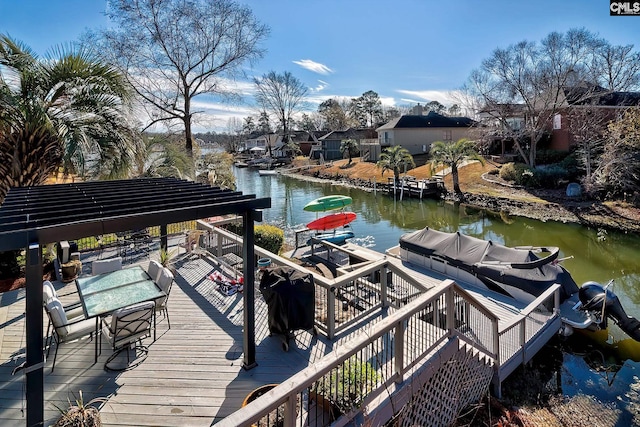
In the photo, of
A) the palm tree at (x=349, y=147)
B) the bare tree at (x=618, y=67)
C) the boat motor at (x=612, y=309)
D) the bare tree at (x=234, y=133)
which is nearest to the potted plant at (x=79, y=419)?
the boat motor at (x=612, y=309)

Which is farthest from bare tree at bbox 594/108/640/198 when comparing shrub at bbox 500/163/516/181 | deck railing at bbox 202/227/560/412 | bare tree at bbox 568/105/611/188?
deck railing at bbox 202/227/560/412

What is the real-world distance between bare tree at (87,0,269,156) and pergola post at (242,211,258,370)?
13.5m

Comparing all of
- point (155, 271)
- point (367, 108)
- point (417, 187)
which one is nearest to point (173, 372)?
point (155, 271)

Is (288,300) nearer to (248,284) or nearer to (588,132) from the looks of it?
(248,284)

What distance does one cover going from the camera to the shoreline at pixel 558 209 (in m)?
16.9

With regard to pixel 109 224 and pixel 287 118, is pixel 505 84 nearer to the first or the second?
pixel 109 224

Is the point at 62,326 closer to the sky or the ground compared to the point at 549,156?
closer to the ground

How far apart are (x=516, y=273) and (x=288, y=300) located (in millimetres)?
6448

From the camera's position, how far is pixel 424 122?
4294 cm

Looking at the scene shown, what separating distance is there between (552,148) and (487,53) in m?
9.63

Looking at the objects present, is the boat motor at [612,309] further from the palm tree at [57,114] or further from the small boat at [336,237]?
the palm tree at [57,114]

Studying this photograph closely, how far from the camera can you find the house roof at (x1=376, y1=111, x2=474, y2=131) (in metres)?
41.7

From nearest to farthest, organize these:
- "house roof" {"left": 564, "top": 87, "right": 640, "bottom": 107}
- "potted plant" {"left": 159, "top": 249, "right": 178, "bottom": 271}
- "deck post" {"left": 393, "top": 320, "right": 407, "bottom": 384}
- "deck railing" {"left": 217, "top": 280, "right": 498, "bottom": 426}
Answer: "deck railing" {"left": 217, "top": 280, "right": 498, "bottom": 426}, "deck post" {"left": 393, "top": 320, "right": 407, "bottom": 384}, "potted plant" {"left": 159, "top": 249, "right": 178, "bottom": 271}, "house roof" {"left": 564, "top": 87, "right": 640, "bottom": 107}

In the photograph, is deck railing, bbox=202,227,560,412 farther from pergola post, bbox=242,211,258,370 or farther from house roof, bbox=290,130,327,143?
house roof, bbox=290,130,327,143
